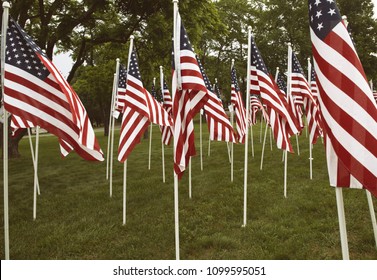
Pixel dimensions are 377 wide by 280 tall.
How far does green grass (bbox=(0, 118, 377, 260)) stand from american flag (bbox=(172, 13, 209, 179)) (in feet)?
6.53

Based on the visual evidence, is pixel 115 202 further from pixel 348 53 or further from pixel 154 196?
pixel 348 53

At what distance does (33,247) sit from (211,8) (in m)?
12.2

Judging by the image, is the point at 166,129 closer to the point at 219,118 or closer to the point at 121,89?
the point at 121,89

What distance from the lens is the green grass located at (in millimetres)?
6438

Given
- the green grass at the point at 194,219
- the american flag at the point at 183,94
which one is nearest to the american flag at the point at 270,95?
the green grass at the point at 194,219

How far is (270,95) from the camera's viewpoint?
760 centimetres

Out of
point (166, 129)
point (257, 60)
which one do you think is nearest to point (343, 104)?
point (257, 60)

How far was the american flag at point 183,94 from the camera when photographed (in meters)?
5.49

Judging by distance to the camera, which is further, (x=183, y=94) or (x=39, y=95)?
(x=183, y=94)

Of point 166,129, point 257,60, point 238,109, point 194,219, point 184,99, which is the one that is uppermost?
point 257,60

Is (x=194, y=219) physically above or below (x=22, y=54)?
below

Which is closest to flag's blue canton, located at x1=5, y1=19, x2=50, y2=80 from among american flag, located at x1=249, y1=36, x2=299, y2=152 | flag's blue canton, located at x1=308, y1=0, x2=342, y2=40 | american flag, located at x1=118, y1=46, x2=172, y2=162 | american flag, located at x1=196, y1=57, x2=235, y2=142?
american flag, located at x1=118, y1=46, x2=172, y2=162

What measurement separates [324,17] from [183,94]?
246 cm

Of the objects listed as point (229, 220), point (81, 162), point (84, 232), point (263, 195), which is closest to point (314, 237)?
point (229, 220)
